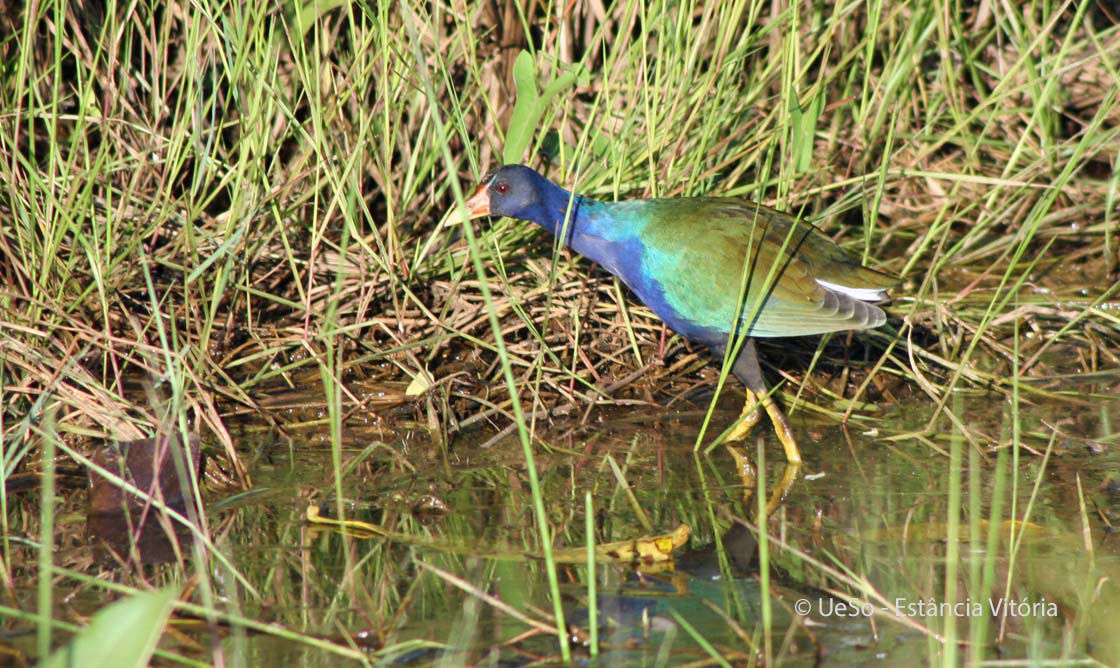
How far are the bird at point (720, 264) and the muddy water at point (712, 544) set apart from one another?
0.28 meters

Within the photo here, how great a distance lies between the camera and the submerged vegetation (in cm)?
226

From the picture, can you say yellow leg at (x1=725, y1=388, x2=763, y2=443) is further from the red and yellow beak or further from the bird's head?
the red and yellow beak

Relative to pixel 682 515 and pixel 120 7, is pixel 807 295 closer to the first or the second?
pixel 682 515

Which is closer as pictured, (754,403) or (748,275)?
(748,275)

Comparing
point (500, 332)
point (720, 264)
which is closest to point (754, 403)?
point (720, 264)

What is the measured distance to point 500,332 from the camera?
2346 mm

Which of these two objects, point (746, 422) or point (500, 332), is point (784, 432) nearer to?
point (746, 422)

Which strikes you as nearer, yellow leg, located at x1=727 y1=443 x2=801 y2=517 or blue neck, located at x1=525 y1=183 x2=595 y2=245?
yellow leg, located at x1=727 y1=443 x2=801 y2=517

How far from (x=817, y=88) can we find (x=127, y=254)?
1.84 meters

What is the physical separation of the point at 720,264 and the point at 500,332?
0.84 metres

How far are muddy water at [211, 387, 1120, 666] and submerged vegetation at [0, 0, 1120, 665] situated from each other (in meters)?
0.01
